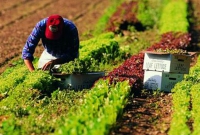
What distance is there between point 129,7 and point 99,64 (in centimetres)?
888

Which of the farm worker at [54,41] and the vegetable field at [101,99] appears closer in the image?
the vegetable field at [101,99]

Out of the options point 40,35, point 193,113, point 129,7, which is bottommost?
point 193,113

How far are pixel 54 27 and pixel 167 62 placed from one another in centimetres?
222

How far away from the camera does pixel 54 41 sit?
935cm

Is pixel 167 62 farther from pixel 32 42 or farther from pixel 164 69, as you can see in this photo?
pixel 32 42

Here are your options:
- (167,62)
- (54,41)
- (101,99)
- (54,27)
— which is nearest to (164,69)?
(167,62)

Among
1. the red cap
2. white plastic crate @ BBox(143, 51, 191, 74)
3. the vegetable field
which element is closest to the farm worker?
the red cap

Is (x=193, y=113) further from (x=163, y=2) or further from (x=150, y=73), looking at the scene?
(x=163, y=2)

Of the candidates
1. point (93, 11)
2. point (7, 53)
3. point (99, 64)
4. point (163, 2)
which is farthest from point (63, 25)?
point (163, 2)

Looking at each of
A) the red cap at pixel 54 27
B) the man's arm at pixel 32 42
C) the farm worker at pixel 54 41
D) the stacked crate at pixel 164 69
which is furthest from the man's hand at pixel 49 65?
the stacked crate at pixel 164 69

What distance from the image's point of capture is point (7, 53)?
14023 millimetres

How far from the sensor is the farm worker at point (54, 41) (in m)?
8.84

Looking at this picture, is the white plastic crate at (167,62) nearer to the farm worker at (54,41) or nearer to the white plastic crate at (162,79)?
the white plastic crate at (162,79)

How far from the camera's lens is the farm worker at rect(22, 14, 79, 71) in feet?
29.0
